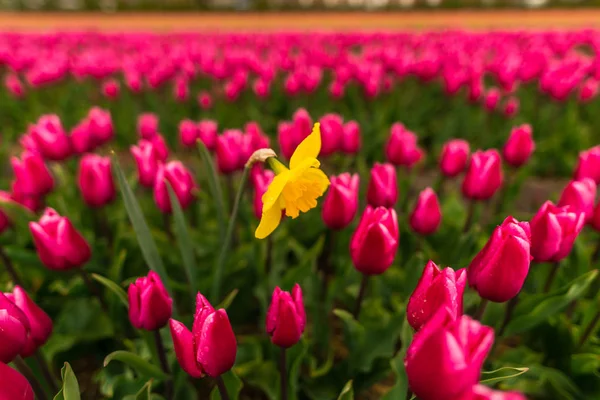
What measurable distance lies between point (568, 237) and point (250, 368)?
1000mm

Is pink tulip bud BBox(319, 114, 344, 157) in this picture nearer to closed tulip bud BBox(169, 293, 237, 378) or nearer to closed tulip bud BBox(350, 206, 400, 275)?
closed tulip bud BBox(350, 206, 400, 275)

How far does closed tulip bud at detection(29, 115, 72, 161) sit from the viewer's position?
1.99 metres

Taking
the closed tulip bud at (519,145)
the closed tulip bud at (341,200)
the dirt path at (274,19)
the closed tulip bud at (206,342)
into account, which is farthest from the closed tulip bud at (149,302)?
the dirt path at (274,19)

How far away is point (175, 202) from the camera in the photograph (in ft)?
4.09

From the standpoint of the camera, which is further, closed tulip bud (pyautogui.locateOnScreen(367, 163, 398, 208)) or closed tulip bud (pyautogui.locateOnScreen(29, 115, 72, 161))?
closed tulip bud (pyautogui.locateOnScreen(29, 115, 72, 161))

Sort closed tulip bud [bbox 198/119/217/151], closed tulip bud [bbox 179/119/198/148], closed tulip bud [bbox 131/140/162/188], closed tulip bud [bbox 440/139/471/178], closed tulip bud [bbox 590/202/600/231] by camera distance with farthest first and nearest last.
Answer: closed tulip bud [bbox 179/119/198/148]
closed tulip bud [bbox 198/119/217/151]
closed tulip bud [bbox 440/139/471/178]
closed tulip bud [bbox 131/140/162/188]
closed tulip bud [bbox 590/202/600/231]

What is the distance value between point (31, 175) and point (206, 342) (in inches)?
49.4

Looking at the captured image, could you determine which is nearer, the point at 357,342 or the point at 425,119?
the point at 357,342

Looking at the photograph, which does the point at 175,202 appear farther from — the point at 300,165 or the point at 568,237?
the point at 568,237

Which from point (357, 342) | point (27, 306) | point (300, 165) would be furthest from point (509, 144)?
point (27, 306)

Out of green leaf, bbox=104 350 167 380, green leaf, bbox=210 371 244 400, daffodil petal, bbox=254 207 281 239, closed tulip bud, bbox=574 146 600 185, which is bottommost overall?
green leaf, bbox=210 371 244 400

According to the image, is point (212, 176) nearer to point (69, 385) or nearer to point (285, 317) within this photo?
point (285, 317)

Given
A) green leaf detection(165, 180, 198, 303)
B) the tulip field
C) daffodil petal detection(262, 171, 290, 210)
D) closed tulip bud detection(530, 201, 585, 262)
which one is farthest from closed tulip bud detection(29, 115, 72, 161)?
closed tulip bud detection(530, 201, 585, 262)

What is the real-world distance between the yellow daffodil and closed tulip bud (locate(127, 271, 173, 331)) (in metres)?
0.27
